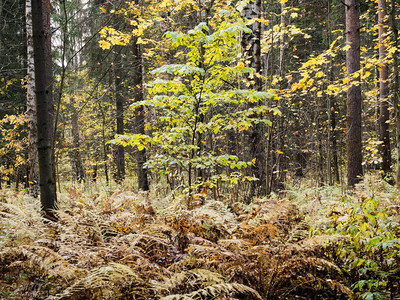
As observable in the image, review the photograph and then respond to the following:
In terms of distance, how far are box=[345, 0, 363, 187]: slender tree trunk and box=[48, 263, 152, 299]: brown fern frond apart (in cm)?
717

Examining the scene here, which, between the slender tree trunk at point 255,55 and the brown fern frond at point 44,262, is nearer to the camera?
the brown fern frond at point 44,262

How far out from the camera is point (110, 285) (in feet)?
7.88

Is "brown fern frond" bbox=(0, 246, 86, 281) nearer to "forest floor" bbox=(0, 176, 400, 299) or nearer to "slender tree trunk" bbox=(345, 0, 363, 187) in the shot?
"forest floor" bbox=(0, 176, 400, 299)

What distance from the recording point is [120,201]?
5.52 meters

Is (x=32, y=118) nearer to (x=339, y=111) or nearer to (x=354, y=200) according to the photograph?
(x=354, y=200)

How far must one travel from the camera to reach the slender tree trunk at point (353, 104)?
7586mm

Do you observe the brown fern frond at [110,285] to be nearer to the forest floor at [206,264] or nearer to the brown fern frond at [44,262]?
the forest floor at [206,264]

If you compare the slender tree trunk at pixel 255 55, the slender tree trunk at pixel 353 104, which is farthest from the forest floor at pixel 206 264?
the slender tree trunk at pixel 353 104

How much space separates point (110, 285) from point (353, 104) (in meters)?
8.06

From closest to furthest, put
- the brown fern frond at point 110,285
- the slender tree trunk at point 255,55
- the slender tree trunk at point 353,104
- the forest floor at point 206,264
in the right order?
the brown fern frond at point 110,285 → the forest floor at point 206,264 → the slender tree trunk at point 255,55 → the slender tree trunk at point 353,104

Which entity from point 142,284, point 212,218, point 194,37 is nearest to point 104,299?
point 142,284

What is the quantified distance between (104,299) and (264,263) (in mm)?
1567

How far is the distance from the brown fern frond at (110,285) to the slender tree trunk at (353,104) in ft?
23.5

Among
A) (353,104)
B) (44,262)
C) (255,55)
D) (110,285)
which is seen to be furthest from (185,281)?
(353,104)
